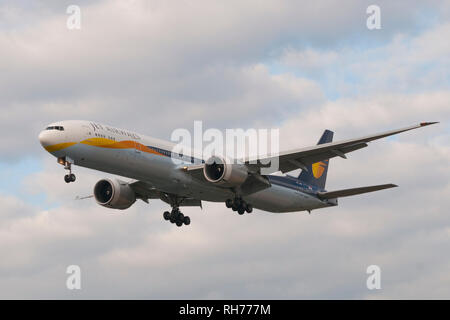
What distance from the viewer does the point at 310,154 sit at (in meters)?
50.3

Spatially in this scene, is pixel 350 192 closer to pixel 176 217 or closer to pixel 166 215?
pixel 176 217

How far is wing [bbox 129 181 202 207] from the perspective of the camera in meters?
55.7

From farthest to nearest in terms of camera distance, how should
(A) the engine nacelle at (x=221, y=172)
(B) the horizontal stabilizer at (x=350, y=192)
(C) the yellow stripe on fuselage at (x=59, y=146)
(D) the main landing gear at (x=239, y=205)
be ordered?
(D) the main landing gear at (x=239, y=205), (B) the horizontal stabilizer at (x=350, y=192), (A) the engine nacelle at (x=221, y=172), (C) the yellow stripe on fuselage at (x=59, y=146)

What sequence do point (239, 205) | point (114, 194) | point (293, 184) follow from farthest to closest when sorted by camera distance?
point (293, 184) → point (114, 194) → point (239, 205)

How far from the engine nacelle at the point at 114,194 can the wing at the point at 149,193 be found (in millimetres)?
463

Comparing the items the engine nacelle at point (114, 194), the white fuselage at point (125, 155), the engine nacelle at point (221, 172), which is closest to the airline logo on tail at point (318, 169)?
the white fuselage at point (125, 155)

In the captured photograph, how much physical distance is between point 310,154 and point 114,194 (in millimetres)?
14430

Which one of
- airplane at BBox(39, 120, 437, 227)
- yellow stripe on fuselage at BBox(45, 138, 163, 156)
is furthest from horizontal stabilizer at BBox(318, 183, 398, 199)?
yellow stripe on fuselage at BBox(45, 138, 163, 156)

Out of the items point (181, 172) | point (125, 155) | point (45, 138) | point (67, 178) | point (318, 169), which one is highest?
point (318, 169)

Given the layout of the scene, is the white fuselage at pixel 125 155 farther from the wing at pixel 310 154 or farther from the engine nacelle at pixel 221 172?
the wing at pixel 310 154

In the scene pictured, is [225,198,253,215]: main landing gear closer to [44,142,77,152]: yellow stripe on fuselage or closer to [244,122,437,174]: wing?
[244,122,437,174]: wing

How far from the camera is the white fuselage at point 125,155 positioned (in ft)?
150

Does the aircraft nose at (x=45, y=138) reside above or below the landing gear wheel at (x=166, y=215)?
above

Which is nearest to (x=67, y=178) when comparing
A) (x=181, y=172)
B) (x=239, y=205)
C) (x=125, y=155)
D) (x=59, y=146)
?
(x=59, y=146)
